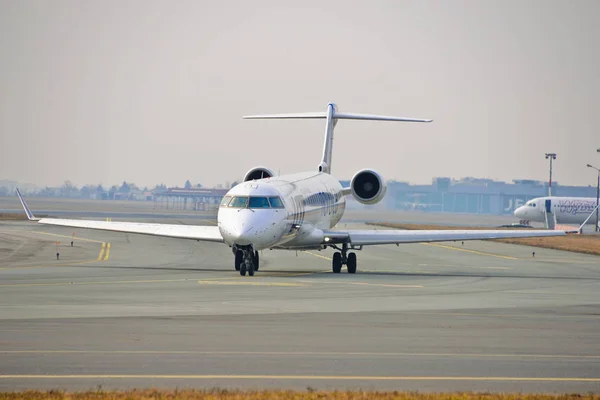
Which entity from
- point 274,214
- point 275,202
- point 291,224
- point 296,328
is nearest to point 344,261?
point 291,224

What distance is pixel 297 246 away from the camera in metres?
37.2

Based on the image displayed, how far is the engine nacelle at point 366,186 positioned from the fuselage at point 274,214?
98.2 inches

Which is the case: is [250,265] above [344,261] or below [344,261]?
below

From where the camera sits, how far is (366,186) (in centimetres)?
4244

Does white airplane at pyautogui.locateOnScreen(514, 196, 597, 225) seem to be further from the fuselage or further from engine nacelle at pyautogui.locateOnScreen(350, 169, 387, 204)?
the fuselage

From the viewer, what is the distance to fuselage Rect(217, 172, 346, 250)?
32.8 metres

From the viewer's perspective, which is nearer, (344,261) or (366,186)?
(344,261)

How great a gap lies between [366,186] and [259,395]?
30470 millimetres

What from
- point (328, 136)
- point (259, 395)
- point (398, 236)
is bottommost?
point (259, 395)

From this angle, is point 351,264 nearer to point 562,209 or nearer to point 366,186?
point 366,186

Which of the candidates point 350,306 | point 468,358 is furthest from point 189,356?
point 350,306

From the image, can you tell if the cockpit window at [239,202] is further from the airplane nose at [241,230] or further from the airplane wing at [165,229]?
the airplane wing at [165,229]

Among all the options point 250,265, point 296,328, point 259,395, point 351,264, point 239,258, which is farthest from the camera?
point 351,264

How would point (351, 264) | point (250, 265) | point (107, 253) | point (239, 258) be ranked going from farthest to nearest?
point (107, 253) < point (351, 264) < point (239, 258) < point (250, 265)
